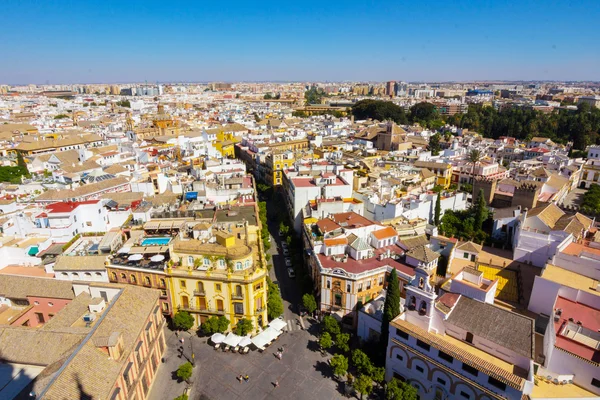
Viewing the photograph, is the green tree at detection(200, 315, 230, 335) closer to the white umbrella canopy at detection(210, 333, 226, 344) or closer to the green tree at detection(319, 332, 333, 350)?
the white umbrella canopy at detection(210, 333, 226, 344)

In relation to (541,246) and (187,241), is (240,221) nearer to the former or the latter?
(187,241)

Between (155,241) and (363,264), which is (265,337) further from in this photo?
(155,241)

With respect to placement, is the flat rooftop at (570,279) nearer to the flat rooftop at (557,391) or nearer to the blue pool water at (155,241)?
the flat rooftop at (557,391)

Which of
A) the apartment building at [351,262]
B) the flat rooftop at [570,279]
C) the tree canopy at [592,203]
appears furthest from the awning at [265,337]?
the tree canopy at [592,203]

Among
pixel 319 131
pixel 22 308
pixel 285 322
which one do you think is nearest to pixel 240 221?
pixel 285 322

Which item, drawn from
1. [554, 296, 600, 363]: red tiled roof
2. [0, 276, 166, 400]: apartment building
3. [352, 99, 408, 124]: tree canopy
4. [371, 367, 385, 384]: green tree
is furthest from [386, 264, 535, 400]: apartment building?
[352, 99, 408, 124]: tree canopy

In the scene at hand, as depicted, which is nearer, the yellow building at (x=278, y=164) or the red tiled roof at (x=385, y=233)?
the red tiled roof at (x=385, y=233)
